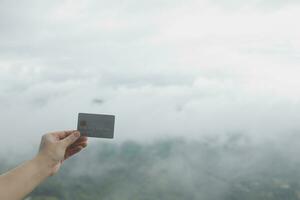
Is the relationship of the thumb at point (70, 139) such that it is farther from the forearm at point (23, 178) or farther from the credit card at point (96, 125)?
the forearm at point (23, 178)

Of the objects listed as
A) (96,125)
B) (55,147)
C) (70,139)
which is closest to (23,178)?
(55,147)

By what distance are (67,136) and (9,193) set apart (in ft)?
5.00

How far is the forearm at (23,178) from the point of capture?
471cm

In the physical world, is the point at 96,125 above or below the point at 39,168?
above

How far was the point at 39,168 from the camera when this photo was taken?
5168 mm

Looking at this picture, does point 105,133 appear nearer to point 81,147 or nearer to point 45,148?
point 81,147

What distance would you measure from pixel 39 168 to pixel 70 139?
851 millimetres

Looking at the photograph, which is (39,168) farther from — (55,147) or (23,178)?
(55,147)

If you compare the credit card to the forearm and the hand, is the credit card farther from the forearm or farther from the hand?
the forearm

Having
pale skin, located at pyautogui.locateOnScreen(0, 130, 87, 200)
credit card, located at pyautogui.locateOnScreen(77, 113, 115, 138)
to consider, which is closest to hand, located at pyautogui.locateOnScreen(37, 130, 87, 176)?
pale skin, located at pyautogui.locateOnScreen(0, 130, 87, 200)

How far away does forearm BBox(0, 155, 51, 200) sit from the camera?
4.71 m

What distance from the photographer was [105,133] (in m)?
6.48

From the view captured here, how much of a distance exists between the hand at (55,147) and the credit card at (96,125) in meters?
0.28

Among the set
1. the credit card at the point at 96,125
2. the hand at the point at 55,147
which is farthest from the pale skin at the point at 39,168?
the credit card at the point at 96,125
